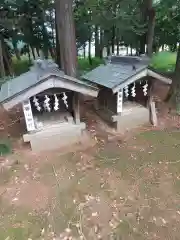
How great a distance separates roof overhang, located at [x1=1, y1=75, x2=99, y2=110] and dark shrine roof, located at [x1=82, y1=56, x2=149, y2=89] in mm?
1118

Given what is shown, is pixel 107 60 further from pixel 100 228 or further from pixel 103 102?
pixel 100 228

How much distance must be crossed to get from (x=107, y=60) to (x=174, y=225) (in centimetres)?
602

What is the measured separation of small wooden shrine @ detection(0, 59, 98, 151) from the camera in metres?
5.46

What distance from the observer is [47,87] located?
5543mm

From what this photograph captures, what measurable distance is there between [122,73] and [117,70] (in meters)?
0.51

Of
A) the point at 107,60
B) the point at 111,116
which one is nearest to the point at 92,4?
the point at 107,60

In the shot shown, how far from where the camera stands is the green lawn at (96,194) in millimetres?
4113

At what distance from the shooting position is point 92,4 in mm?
12141

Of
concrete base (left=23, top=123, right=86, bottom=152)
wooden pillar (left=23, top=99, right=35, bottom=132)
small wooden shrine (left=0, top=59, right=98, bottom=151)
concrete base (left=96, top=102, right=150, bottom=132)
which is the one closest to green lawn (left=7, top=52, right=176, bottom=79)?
concrete base (left=96, top=102, right=150, bottom=132)

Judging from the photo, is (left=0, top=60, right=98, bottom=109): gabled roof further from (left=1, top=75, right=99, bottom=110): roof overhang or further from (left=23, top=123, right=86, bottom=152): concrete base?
(left=23, top=123, right=86, bottom=152): concrete base

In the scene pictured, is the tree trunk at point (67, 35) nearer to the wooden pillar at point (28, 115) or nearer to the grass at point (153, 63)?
the wooden pillar at point (28, 115)

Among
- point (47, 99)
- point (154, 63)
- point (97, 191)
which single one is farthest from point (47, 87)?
point (154, 63)

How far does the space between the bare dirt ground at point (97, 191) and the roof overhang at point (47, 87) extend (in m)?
1.56

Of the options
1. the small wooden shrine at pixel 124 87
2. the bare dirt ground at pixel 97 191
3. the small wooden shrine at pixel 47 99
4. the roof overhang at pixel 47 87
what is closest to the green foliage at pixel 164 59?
the small wooden shrine at pixel 124 87
